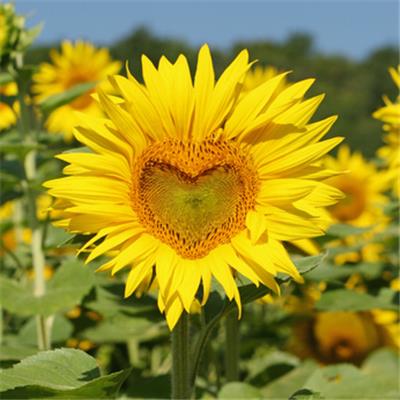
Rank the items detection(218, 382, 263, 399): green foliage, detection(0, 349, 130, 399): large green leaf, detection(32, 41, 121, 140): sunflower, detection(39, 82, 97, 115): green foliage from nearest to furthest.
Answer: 1. detection(0, 349, 130, 399): large green leaf
2. detection(218, 382, 263, 399): green foliage
3. detection(39, 82, 97, 115): green foliage
4. detection(32, 41, 121, 140): sunflower

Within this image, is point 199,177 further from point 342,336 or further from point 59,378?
point 342,336

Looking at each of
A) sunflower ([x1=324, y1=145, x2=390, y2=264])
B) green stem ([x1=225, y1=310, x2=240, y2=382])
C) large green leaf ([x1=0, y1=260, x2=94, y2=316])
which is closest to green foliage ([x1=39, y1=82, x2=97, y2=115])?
large green leaf ([x1=0, y1=260, x2=94, y2=316])

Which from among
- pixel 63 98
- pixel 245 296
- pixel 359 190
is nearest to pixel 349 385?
pixel 245 296

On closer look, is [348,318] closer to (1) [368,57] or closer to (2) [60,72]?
(2) [60,72]

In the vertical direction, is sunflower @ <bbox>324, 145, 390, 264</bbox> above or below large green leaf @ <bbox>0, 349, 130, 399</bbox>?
above

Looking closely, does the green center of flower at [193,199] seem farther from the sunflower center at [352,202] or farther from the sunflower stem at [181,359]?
the sunflower center at [352,202]

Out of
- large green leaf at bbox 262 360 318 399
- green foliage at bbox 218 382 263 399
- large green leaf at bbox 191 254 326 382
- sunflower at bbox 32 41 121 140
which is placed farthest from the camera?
sunflower at bbox 32 41 121 140

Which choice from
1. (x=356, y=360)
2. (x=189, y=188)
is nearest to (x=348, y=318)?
(x=356, y=360)

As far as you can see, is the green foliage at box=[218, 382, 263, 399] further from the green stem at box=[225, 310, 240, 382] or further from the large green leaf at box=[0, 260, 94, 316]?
the large green leaf at box=[0, 260, 94, 316]
